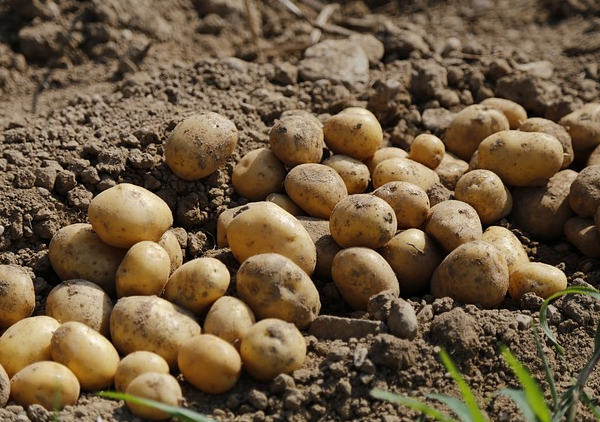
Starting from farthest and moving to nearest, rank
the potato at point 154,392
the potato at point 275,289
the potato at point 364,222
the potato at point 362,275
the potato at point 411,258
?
1. the potato at point 411,258
2. the potato at point 364,222
3. the potato at point 362,275
4. the potato at point 275,289
5. the potato at point 154,392

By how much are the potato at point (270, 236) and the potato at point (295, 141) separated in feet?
1.51

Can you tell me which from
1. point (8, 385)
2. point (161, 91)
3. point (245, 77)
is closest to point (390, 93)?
point (245, 77)

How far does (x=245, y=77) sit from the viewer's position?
4367mm

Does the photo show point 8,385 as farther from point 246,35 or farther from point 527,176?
point 246,35

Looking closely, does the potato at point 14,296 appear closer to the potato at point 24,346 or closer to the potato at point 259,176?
the potato at point 24,346

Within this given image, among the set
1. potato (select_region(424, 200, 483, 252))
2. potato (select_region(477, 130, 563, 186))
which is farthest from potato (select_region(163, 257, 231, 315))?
potato (select_region(477, 130, 563, 186))

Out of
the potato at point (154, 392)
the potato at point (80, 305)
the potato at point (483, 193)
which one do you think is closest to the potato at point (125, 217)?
the potato at point (80, 305)

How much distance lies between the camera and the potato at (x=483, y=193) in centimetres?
356

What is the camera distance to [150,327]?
285 cm

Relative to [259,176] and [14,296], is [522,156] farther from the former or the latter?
[14,296]

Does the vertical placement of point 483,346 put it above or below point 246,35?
below

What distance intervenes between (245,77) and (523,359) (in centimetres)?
216

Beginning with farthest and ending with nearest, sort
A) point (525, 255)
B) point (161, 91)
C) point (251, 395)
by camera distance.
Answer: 1. point (161, 91)
2. point (525, 255)
3. point (251, 395)

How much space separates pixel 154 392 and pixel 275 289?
58 centimetres
